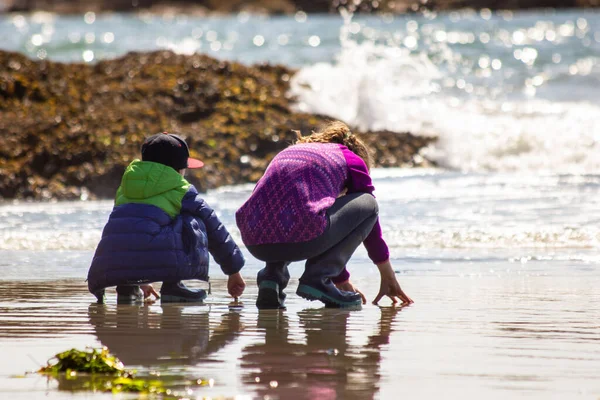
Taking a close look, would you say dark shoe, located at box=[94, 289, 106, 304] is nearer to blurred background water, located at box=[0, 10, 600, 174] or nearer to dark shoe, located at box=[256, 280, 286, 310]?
dark shoe, located at box=[256, 280, 286, 310]

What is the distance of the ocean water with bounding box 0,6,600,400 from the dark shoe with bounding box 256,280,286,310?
104 mm

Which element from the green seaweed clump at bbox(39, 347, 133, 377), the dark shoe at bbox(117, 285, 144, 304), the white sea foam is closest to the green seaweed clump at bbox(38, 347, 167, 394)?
the green seaweed clump at bbox(39, 347, 133, 377)

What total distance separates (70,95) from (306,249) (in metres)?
8.65

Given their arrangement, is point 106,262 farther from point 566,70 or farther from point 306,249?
point 566,70

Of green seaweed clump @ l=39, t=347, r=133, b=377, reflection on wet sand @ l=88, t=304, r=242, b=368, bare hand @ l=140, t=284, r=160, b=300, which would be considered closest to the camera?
green seaweed clump @ l=39, t=347, r=133, b=377

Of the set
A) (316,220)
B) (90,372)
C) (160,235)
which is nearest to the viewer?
(90,372)

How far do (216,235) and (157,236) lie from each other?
0.33 metres

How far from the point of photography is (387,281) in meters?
5.34

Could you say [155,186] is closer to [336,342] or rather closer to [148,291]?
[148,291]

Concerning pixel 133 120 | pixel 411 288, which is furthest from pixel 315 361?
pixel 133 120

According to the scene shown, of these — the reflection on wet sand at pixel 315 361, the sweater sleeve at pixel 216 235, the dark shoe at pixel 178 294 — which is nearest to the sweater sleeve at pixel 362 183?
the reflection on wet sand at pixel 315 361

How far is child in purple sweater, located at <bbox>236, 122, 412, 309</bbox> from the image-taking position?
5047 mm

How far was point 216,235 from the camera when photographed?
5332 mm

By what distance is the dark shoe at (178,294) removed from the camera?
5.43m
